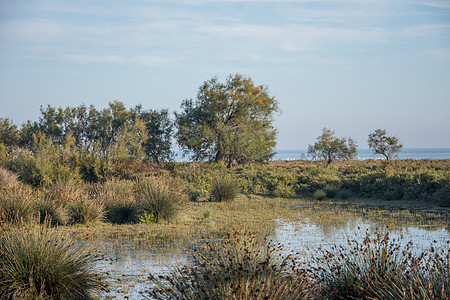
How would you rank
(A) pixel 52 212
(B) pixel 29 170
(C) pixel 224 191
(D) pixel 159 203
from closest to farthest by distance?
(A) pixel 52 212
(D) pixel 159 203
(C) pixel 224 191
(B) pixel 29 170

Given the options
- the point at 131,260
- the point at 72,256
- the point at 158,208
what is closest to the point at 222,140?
the point at 158,208

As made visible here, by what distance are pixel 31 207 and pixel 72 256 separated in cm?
623

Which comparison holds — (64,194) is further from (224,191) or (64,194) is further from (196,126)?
(196,126)

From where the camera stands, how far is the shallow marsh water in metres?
7.78

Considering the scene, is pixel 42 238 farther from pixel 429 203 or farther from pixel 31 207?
pixel 429 203

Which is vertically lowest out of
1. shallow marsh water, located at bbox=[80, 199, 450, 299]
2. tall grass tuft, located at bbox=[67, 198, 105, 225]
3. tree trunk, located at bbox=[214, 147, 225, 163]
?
shallow marsh water, located at bbox=[80, 199, 450, 299]

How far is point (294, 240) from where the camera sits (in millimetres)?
10570

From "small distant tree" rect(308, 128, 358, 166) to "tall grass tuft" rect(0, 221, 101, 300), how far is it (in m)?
40.3

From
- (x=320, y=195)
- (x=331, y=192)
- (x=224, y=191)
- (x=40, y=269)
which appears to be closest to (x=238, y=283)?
(x=40, y=269)

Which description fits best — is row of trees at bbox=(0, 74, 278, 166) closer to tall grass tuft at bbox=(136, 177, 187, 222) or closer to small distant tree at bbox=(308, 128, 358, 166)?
small distant tree at bbox=(308, 128, 358, 166)

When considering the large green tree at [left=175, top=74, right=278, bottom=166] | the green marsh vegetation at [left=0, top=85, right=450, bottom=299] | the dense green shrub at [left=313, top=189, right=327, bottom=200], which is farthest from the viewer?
the large green tree at [left=175, top=74, right=278, bottom=166]

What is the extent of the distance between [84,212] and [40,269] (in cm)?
705

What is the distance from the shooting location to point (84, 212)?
12891mm

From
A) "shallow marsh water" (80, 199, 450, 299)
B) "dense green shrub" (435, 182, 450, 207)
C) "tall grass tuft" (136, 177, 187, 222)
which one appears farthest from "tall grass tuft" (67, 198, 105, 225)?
"dense green shrub" (435, 182, 450, 207)
